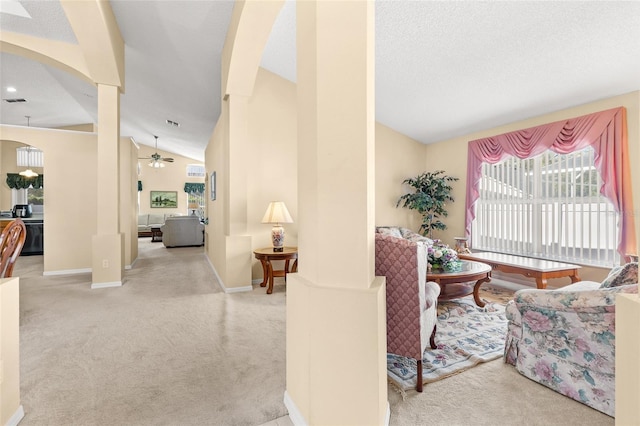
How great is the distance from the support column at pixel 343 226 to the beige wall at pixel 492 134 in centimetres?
298

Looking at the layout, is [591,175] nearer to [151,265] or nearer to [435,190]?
[435,190]

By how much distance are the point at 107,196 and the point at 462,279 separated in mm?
4644

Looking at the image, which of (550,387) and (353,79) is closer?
(353,79)

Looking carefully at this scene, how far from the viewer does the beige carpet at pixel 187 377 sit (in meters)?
1.58

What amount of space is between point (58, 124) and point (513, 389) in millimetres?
12133

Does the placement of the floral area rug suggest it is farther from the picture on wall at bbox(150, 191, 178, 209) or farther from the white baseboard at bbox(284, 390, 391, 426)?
the picture on wall at bbox(150, 191, 178, 209)

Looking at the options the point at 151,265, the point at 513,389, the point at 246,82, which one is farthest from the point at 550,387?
the point at 151,265

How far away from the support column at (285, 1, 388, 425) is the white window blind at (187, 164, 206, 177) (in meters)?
11.9

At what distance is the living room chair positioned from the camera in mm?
1951

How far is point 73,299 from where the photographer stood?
3.62 meters

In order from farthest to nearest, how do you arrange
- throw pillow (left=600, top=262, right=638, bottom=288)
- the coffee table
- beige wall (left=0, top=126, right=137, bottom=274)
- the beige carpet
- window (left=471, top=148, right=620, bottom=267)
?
beige wall (left=0, top=126, right=137, bottom=274), window (left=471, top=148, right=620, bottom=267), the coffee table, throw pillow (left=600, top=262, right=638, bottom=288), the beige carpet

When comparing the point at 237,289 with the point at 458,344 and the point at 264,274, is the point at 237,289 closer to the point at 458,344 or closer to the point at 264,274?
the point at 264,274

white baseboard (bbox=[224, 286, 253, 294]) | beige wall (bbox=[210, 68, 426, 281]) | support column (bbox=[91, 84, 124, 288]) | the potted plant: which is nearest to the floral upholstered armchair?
white baseboard (bbox=[224, 286, 253, 294])

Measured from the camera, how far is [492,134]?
4.70m
